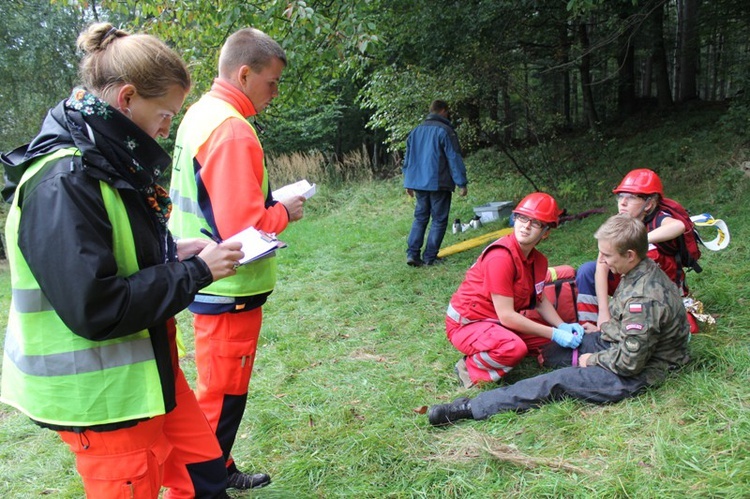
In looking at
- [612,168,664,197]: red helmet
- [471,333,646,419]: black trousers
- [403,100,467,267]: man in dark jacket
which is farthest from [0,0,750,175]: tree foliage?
[471,333,646,419]: black trousers

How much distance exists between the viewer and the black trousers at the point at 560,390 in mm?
2760

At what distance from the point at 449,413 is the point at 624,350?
965 mm

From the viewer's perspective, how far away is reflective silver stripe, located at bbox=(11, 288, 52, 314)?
1320 mm

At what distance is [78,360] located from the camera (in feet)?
4.44

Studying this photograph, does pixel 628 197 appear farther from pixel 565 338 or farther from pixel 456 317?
pixel 456 317

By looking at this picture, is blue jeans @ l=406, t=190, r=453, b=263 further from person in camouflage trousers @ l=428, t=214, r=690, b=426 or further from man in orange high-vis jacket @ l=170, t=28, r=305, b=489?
man in orange high-vis jacket @ l=170, t=28, r=305, b=489

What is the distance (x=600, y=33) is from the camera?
1066 centimetres

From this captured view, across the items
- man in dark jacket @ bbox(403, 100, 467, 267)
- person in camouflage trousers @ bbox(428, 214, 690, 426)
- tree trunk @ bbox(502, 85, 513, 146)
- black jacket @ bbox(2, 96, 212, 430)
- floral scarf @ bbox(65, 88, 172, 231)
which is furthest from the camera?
tree trunk @ bbox(502, 85, 513, 146)

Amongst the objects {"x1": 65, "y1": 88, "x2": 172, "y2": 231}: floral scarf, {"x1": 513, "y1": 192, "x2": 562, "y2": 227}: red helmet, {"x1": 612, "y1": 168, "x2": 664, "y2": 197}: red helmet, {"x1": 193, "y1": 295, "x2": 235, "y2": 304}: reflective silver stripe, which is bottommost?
{"x1": 612, "y1": 168, "x2": 664, "y2": 197}: red helmet

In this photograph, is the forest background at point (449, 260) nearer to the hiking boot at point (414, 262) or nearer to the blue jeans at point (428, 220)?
the hiking boot at point (414, 262)

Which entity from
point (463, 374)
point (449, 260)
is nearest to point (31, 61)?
point (449, 260)

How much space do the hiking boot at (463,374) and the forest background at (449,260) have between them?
0.25 ft

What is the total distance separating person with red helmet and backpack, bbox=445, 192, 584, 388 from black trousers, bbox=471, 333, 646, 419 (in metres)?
0.22

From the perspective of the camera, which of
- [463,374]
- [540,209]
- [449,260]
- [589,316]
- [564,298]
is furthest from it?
[449,260]
